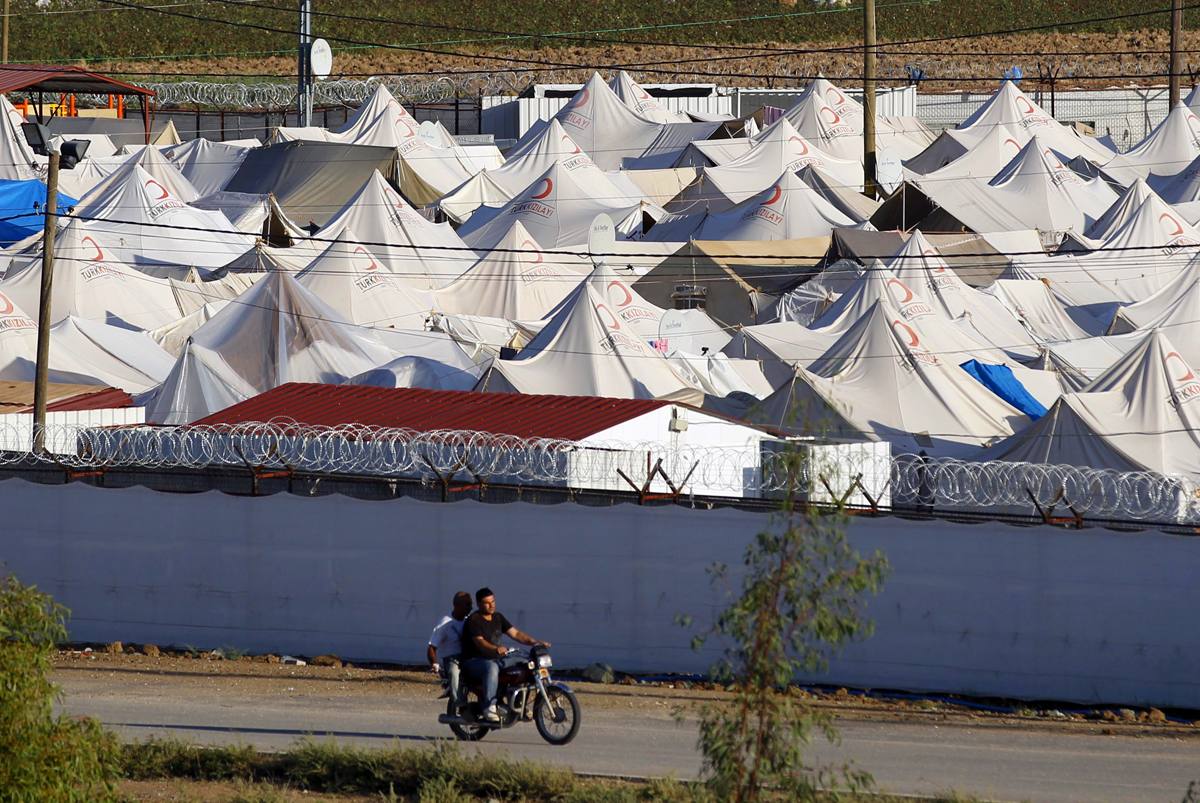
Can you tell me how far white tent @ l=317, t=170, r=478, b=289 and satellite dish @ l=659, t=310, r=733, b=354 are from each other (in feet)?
25.8

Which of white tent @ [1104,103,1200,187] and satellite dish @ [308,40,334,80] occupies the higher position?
satellite dish @ [308,40,334,80]

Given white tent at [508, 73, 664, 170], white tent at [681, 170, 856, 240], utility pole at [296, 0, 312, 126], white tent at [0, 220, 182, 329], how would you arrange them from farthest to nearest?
white tent at [508, 73, 664, 170] < utility pole at [296, 0, 312, 126] < white tent at [681, 170, 856, 240] < white tent at [0, 220, 182, 329]

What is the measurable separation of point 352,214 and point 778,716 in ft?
114

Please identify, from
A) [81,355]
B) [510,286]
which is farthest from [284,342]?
[510,286]

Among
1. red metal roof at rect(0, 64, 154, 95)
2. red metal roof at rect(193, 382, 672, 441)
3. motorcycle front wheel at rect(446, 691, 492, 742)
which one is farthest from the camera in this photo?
red metal roof at rect(0, 64, 154, 95)

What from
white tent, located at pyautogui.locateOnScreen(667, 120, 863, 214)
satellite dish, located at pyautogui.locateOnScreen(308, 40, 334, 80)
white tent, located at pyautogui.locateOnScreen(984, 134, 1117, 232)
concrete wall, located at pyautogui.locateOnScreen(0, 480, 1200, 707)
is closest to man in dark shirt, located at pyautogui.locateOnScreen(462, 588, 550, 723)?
concrete wall, located at pyautogui.locateOnScreen(0, 480, 1200, 707)

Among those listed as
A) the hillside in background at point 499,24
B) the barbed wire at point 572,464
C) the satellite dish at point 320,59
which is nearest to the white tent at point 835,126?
the satellite dish at point 320,59

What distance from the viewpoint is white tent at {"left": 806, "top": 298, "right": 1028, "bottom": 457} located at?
25.7m

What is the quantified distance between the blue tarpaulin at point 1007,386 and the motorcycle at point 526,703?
16257 mm

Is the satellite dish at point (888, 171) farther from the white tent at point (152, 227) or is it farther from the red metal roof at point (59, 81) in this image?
the red metal roof at point (59, 81)

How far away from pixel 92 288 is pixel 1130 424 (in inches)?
966

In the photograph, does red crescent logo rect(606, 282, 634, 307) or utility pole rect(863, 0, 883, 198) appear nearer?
red crescent logo rect(606, 282, 634, 307)

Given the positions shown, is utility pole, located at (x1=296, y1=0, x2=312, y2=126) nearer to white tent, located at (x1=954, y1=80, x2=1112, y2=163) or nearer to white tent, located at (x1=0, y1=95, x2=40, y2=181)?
white tent, located at (x1=0, y1=95, x2=40, y2=181)

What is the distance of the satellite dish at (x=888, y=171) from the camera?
48.8m
